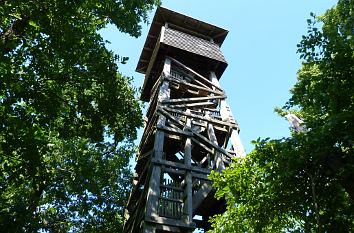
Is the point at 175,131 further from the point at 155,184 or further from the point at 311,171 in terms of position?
the point at 311,171

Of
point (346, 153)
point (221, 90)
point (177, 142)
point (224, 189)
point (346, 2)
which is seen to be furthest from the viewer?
point (221, 90)

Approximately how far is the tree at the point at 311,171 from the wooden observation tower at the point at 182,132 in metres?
2.62

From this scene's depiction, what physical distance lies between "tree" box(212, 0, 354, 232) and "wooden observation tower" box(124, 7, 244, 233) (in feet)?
8.59

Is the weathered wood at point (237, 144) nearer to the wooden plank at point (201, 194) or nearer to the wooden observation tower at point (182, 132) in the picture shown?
the wooden observation tower at point (182, 132)

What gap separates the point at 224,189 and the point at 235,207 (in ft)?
1.17

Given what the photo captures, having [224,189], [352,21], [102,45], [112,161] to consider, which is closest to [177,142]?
[112,161]

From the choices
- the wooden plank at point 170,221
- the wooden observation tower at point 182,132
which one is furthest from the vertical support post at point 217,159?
the wooden plank at point 170,221

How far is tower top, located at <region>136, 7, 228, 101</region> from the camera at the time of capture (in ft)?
54.3

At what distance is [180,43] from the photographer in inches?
656

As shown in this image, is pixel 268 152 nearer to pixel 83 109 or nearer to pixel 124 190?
pixel 83 109

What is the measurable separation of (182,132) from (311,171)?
230 inches

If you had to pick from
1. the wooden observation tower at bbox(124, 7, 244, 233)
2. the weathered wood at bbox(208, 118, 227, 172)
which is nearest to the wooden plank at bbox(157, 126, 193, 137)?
the wooden observation tower at bbox(124, 7, 244, 233)

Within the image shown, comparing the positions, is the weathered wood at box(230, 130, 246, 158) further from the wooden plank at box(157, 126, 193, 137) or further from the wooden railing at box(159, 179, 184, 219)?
the wooden railing at box(159, 179, 184, 219)

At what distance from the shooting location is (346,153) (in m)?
5.50
